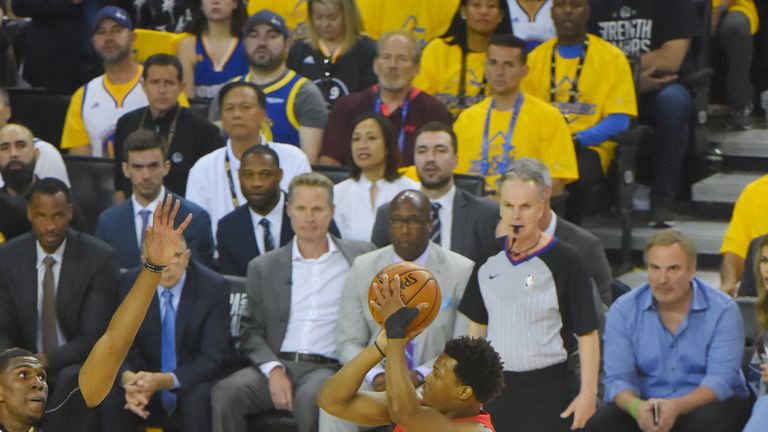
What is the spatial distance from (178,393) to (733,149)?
4.57 m

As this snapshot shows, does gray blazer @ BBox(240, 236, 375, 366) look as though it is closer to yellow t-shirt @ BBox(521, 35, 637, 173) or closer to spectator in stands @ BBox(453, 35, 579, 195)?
spectator in stands @ BBox(453, 35, 579, 195)

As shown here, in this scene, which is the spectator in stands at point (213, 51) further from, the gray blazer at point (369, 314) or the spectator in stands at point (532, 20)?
the gray blazer at point (369, 314)

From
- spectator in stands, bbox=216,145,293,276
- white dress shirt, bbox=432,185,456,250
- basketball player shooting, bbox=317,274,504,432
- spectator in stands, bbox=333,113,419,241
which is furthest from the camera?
spectator in stands, bbox=333,113,419,241

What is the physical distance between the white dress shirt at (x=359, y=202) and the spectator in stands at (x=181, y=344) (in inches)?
36.7

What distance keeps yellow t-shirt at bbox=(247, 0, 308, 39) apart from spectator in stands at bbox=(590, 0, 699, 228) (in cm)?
209

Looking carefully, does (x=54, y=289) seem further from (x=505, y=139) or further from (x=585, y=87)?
(x=585, y=87)

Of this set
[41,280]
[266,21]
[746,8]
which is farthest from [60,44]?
[746,8]

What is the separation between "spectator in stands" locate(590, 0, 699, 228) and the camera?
9.45m

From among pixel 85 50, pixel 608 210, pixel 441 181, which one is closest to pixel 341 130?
pixel 441 181

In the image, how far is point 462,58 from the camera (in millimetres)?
9445

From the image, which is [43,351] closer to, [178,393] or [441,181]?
[178,393]

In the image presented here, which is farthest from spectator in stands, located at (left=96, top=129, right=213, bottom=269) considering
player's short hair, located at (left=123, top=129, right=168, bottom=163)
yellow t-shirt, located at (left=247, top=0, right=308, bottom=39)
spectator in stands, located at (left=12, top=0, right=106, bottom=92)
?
spectator in stands, located at (left=12, top=0, right=106, bottom=92)

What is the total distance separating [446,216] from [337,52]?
2.09 metres

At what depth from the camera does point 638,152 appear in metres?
9.70
